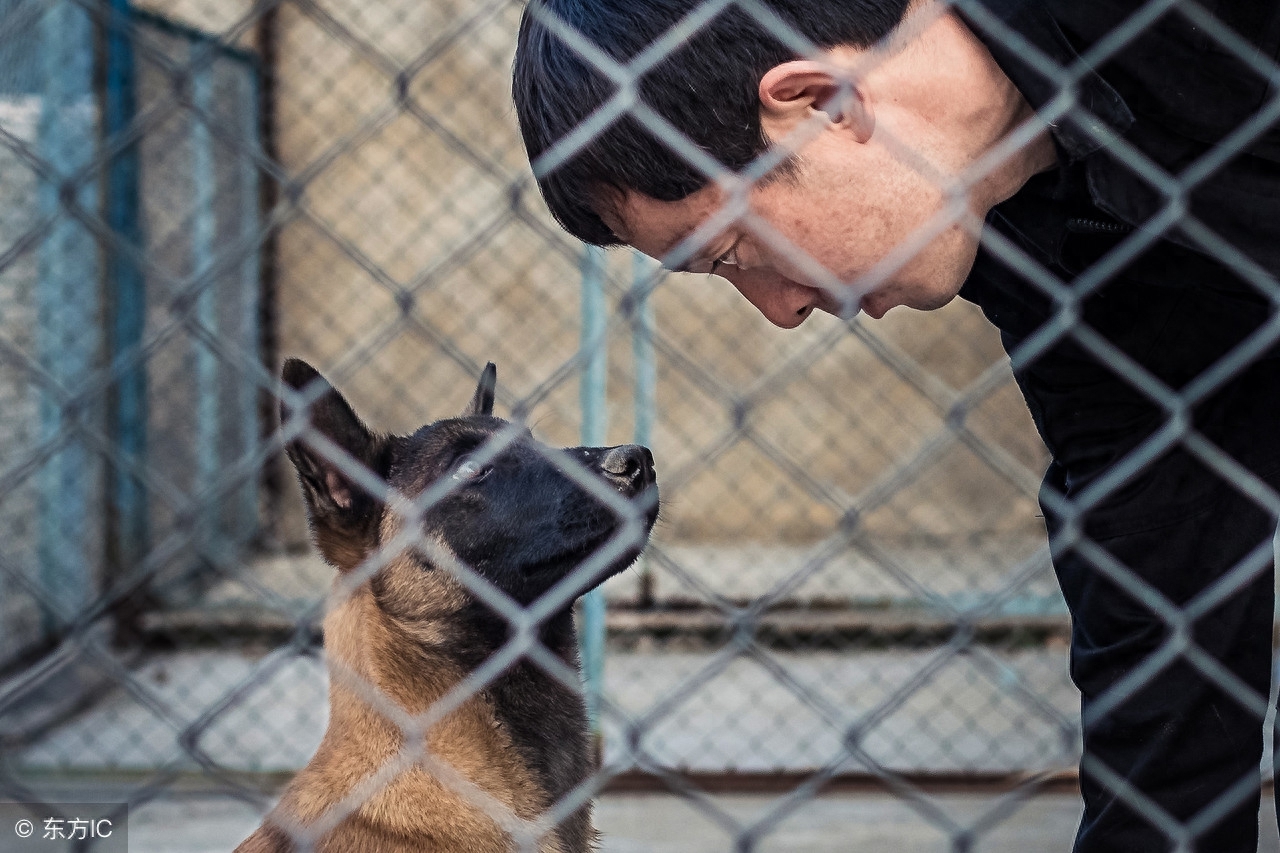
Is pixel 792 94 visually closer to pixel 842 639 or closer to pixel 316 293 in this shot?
pixel 842 639

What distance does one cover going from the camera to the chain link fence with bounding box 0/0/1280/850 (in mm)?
3998

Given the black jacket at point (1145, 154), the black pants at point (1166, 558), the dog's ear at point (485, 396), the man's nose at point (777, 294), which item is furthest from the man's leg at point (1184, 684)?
the dog's ear at point (485, 396)

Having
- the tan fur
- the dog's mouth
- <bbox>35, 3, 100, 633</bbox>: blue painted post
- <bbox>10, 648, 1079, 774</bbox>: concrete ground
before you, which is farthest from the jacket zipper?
<bbox>35, 3, 100, 633</bbox>: blue painted post

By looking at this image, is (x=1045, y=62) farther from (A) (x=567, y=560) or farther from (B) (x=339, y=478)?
(B) (x=339, y=478)

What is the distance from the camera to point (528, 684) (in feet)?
8.57

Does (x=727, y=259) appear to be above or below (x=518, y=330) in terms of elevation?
above

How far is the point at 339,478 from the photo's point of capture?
8.07ft

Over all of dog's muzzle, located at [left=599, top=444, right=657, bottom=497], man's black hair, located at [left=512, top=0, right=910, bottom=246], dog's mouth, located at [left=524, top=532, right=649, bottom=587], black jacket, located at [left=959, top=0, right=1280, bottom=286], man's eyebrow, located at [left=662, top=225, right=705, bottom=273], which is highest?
man's black hair, located at [left=512, top=0, right=910, bottom=246]

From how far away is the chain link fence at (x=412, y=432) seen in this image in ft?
13.1

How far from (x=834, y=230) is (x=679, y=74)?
0.31m

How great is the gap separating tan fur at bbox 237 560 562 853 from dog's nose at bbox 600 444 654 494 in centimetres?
49

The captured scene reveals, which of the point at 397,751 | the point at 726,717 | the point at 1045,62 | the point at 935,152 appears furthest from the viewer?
the point at 726,717

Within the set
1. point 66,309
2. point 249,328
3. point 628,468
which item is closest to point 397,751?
point 628,468

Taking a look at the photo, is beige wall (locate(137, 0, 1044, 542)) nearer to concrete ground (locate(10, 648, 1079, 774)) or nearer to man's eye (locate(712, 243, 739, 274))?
concrete ground (locate(10, 648, 1079, 774))
